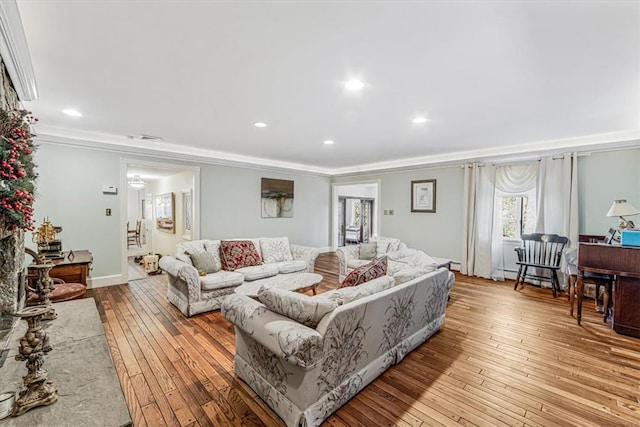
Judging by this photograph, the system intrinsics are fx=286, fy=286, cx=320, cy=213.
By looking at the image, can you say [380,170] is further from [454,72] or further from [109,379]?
[109,379]

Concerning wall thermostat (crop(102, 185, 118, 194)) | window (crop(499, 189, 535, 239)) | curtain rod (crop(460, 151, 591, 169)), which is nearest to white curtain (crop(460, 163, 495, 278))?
curtain rod (crop(460, 151, 591, 169))

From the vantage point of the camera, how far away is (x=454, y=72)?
233 centimetres

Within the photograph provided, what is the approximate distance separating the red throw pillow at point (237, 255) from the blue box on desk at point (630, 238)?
4.64 metres

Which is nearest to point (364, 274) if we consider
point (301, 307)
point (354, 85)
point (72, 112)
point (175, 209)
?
point (301, 307)

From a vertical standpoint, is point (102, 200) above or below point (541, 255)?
above

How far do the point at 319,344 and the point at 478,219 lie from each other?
5.06 meters

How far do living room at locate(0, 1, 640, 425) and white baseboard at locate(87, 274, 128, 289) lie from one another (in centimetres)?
2

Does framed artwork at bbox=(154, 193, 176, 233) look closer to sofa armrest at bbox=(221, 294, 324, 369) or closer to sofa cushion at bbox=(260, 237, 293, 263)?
sofa cushion at bbox=(260, 237, 293, 263)

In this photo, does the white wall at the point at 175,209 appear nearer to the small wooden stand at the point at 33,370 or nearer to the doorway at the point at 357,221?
the doorway at the point at 357,221

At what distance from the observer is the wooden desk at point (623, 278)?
123 inches

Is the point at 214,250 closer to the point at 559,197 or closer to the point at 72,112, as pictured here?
the point at 72,112

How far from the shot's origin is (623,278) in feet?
10.5

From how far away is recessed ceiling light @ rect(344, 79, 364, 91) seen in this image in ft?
8.24

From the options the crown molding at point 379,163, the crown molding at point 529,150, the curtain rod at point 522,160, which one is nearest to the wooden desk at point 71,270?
the crown molding at point 379,163
